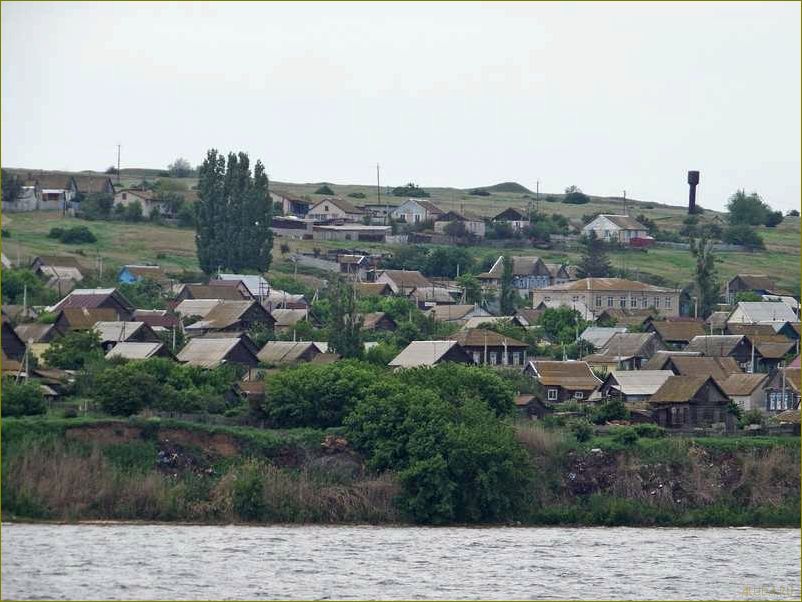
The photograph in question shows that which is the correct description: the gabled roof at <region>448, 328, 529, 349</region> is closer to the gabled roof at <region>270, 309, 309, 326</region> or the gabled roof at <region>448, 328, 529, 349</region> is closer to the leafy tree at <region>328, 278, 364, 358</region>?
the leafy tree at <region>328, 278, 364, 358</region>

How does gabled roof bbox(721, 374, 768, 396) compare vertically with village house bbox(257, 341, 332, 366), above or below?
below

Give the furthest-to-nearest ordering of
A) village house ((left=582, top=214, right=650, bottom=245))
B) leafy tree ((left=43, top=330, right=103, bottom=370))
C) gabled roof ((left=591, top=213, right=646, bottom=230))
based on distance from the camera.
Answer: gabled roof ((left=591, top=213, right=646, bottom=230)) → village house ((left=582, top=214, right=650, bottom=245)) → leafy tree ((left=43, top=330, right=103, bottom=370))

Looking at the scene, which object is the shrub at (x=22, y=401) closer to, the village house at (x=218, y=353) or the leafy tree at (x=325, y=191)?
the village house at (x=218, y=353)

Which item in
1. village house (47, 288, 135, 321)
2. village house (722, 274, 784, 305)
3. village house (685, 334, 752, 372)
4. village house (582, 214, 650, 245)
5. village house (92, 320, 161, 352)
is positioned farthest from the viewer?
village house (582, 214, 650, 245)

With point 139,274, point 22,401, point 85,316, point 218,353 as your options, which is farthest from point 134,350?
point 139,274

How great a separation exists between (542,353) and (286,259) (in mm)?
30573

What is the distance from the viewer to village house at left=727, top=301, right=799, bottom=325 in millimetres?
90062

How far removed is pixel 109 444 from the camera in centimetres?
5353

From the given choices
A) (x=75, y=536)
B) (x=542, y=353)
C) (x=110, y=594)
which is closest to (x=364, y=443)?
(x=75, y=536)

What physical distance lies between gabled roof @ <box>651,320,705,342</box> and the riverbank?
79.6 feet

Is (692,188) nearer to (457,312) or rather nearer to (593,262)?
(593,262)

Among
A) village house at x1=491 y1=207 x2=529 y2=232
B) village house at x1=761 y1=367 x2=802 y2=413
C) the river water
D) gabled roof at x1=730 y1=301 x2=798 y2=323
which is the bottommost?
the river water

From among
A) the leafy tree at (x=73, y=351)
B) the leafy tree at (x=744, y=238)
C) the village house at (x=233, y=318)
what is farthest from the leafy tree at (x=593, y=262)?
the leafy tree at (x=73, y=351)

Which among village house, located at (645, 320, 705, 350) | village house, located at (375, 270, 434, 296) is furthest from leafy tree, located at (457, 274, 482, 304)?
village house, located at (645, 320, 705, 350)
